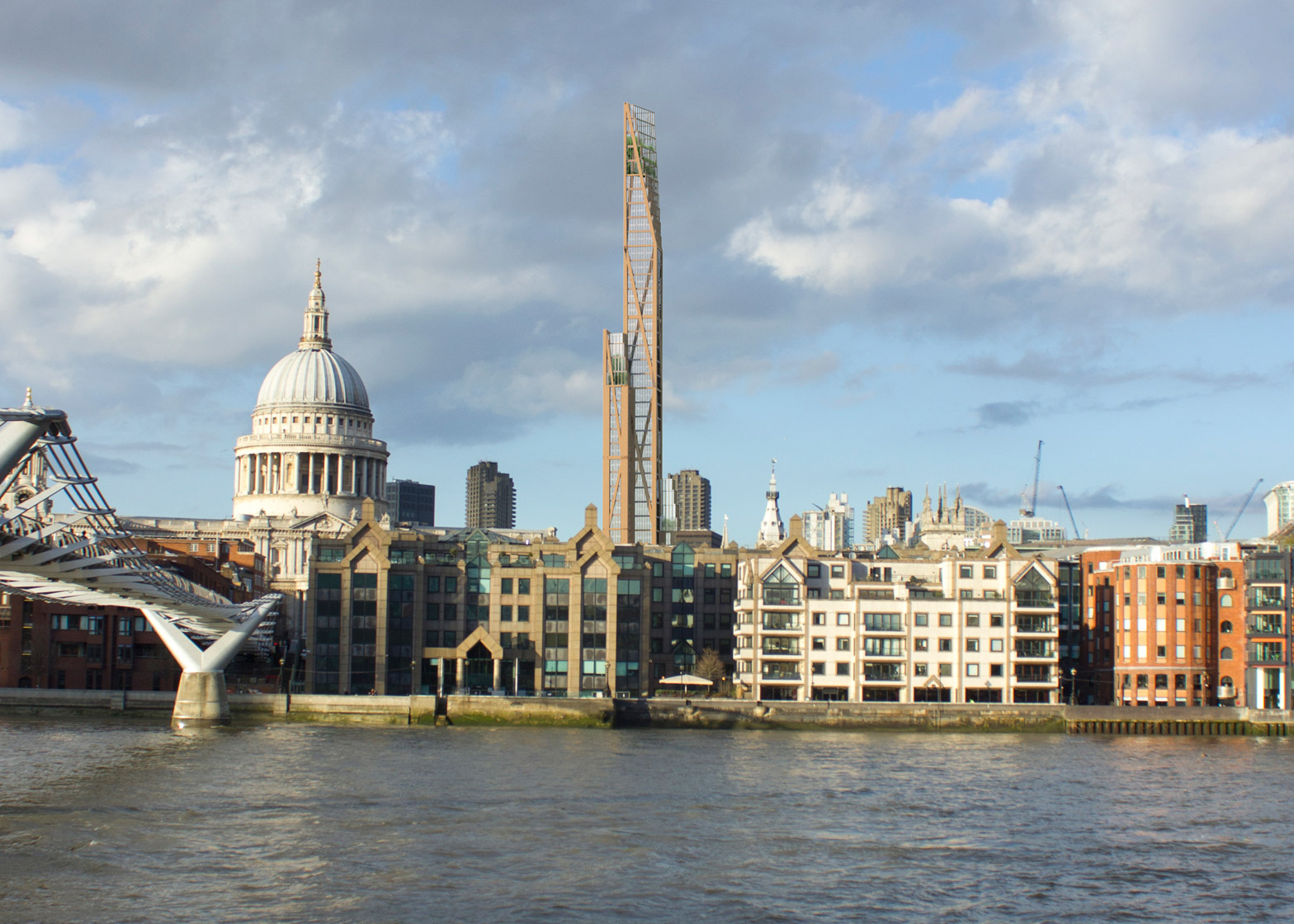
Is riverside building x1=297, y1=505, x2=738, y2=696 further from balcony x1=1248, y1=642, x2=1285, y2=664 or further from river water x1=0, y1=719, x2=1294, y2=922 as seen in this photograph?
balcony x1=1248, y1=642, x2=1285, y2=664

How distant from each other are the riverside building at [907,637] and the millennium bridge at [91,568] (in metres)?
33.1

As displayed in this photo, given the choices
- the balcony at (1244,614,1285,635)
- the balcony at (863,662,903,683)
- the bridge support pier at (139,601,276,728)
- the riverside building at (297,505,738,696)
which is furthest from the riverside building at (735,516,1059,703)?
the bridge support pier at (139,601,276,728)

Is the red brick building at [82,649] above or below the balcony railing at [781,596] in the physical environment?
below

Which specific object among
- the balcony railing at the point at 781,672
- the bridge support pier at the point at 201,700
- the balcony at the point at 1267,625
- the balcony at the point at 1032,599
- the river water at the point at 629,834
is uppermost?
the balcony at the point at 1032,599

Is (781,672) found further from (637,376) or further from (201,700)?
(637,376)

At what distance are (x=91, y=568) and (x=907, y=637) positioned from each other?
54059 millimetres

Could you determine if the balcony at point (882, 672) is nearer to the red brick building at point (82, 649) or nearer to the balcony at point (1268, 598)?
the balcony at point (1268, 598)

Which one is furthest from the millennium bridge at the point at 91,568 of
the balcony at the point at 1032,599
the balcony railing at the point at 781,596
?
the balcony at the point at 1032,599

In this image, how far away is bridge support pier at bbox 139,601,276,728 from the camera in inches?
3666

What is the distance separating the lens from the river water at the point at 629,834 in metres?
40.7

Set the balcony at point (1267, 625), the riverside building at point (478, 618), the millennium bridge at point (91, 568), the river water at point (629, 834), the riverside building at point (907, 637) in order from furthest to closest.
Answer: the riverside building at point (478, 618)
the riverside building at point (907, 637)
the balcony at point (1267, 625)
the millennium bridge at point (91, 568)
the river water at point (629, 834)

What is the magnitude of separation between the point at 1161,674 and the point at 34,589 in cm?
6897

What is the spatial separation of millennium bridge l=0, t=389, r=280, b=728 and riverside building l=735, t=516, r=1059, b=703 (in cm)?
3313

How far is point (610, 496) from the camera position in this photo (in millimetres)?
176250
